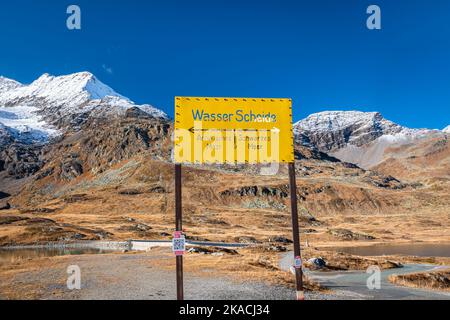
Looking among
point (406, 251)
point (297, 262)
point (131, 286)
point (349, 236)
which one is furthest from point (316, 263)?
point (349, 236)

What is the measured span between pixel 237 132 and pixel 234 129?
148 millimetres

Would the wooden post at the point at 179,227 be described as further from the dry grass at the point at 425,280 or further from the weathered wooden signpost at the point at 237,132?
the dry grass at the point at 425,280

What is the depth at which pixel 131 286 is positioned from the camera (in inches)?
902

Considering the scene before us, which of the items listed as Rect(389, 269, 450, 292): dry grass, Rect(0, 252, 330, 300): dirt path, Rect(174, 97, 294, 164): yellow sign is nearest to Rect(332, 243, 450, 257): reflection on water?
Rect(389, 269, 450, 292): dry grass

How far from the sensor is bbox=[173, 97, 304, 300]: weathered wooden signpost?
13.9 meters

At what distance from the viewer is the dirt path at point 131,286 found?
20109 millimetres

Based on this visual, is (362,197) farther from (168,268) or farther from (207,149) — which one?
(207,149)

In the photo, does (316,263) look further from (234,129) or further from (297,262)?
(234,129)

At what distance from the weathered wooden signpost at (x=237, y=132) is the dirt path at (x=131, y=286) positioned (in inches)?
311

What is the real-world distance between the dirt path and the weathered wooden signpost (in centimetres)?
791

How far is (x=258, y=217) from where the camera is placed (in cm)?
14700
